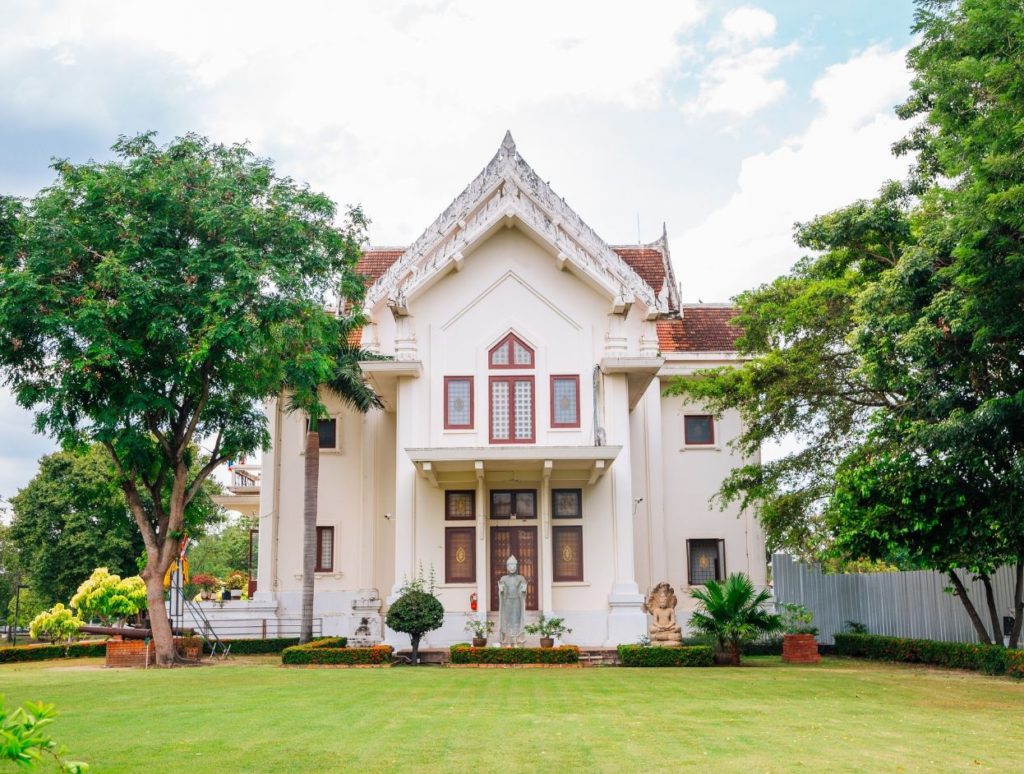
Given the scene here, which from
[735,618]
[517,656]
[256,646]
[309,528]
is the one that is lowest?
[256,646]

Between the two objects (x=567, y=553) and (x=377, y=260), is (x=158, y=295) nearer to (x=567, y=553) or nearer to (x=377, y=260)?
(x=567, y=553)

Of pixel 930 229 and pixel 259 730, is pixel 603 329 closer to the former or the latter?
pixel 930 229

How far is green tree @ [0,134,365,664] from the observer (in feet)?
64.3

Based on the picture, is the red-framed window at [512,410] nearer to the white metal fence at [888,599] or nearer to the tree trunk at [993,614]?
the white metal fence at [888,599]

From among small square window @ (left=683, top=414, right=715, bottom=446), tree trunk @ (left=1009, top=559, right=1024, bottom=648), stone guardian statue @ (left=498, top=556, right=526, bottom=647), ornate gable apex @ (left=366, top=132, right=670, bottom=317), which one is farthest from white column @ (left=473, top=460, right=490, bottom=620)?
tree trunk @ (left=1009, top=559, right=1024, bottom=648)

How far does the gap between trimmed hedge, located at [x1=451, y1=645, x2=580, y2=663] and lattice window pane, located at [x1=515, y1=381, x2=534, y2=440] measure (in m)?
5.44

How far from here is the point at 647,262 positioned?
33.7 m

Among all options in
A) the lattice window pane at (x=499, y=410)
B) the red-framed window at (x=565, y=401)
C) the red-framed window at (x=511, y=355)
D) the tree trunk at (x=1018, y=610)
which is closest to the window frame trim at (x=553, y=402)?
the red-framed window at (x=565, y=401)

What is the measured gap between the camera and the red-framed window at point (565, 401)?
24625 mm

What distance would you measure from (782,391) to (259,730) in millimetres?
15052

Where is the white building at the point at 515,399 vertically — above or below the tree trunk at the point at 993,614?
above

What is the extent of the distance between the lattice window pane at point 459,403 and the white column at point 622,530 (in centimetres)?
338

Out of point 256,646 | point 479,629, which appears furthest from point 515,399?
point 256,646

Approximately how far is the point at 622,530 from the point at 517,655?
4.74m
